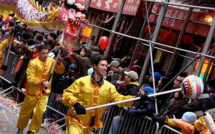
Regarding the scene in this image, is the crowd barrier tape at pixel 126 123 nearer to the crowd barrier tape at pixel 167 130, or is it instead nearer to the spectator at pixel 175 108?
the crowd barrier tape at pixel 167 130

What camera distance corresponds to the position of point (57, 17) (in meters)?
7.45

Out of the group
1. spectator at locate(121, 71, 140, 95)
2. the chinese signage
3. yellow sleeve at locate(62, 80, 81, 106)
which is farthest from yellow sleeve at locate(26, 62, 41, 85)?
the chinese signage

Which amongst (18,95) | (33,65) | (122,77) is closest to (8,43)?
(18,95)

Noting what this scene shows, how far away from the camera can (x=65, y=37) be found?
7.26m

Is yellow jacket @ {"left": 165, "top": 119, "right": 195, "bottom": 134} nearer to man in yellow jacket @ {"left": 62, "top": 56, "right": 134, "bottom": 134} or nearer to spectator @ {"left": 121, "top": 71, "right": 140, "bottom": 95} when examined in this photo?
man in yellow jacket @ {"left": 62, "top": 56, "right": 134, "bottom": 134}

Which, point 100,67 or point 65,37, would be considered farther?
point 65,37

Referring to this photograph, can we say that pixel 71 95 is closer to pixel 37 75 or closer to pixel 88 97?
pixel 88 97

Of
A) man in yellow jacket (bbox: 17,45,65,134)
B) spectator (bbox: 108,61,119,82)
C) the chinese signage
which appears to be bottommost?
man in yellow jacket (bbox: 17,45,65,134)

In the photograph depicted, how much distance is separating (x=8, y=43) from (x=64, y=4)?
9.62 feet

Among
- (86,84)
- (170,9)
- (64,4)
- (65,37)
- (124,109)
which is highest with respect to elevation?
(170,9)

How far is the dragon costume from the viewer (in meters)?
7.13

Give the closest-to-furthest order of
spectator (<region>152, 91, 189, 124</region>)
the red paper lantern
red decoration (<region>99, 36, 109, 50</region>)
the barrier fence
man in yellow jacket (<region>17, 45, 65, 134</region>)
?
spectator (<region>152, 91, 189, 124</region>), the barrier fence, man in yellow jacket (<region>17, 45, 65, 134</region>), red decoration (<region>99, 36, 109, 50</region>), the red paper lantern

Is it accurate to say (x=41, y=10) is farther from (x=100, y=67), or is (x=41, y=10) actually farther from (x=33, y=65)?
(x=100, y=67)

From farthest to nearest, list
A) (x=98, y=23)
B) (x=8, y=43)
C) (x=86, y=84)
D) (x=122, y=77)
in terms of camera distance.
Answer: (x=98, y=23) < (x=8, y=43) < (x=122, y=77) < (x=86, y=84)
